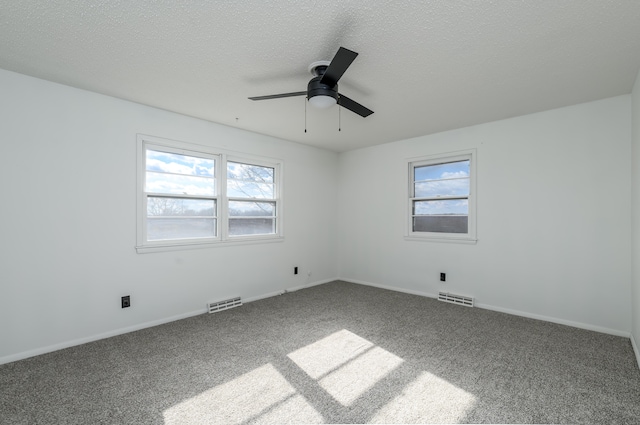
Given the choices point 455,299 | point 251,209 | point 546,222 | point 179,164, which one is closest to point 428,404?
point 455,299

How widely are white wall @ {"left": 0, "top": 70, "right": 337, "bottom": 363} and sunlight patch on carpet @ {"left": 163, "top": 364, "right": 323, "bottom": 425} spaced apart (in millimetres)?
1681

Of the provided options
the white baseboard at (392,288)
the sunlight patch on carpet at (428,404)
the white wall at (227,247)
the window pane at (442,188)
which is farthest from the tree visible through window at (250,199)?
the sunlight patch on carpet at (428,404)

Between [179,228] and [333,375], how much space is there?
2.49 meters

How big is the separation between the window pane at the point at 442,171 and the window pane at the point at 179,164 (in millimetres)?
3084

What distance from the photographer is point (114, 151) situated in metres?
3.03

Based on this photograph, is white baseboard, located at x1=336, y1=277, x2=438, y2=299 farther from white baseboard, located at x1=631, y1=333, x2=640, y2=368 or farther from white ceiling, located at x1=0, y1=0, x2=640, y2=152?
white ceiling, located at x1=0, y1=0, x2=640, y2=152

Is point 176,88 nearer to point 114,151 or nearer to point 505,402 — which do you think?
point 114,151

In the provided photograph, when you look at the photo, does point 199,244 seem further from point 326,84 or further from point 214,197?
point 326,84

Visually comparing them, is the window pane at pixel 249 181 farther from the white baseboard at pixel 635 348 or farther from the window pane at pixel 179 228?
the white baseboard at pixel 635 348

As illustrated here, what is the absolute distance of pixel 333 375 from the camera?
2244 mm

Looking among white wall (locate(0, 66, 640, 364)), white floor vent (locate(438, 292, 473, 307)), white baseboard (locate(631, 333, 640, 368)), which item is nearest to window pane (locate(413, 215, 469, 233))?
white wall (locate(0, 66, 640, 364))

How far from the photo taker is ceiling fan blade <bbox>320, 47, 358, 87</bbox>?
5.82 ft

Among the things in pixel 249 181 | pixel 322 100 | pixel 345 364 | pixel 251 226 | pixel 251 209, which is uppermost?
pixel 322 100

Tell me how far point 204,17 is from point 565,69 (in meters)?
2.81
